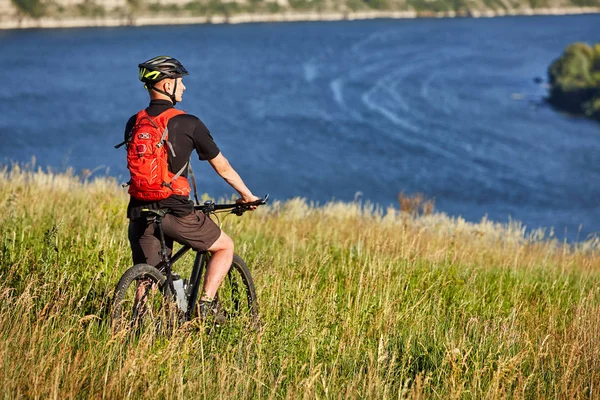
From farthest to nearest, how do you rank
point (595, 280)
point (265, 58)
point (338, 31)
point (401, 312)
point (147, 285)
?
point (338, 31), point (265, 58), point (595, 280), point (401, 312), point (147, 285)

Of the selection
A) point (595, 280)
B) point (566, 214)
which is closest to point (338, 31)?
point (566, 214)

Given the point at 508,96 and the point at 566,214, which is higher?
the point at 508,96

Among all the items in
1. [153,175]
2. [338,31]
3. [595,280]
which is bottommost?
[595,280]

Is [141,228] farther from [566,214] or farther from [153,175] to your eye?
[566,214]

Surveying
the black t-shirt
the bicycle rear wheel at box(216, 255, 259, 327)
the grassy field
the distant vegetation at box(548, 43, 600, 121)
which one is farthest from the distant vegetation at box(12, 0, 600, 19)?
the black t-shirt

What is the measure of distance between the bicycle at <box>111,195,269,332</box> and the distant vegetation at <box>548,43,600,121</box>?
9754cm

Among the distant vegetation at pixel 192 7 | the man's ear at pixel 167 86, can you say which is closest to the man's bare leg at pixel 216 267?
the man's ear at pixel 167 86

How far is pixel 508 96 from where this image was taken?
94875 millimetres

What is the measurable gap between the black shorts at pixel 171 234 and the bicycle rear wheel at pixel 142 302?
17 cm

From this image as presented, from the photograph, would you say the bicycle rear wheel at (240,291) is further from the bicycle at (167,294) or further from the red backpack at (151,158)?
the red backpack at (151,158)

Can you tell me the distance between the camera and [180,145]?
15.8ft

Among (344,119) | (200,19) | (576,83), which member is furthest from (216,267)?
(200,19)

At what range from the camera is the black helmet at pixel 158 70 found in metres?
4.87

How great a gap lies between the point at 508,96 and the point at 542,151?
86.4 ft
